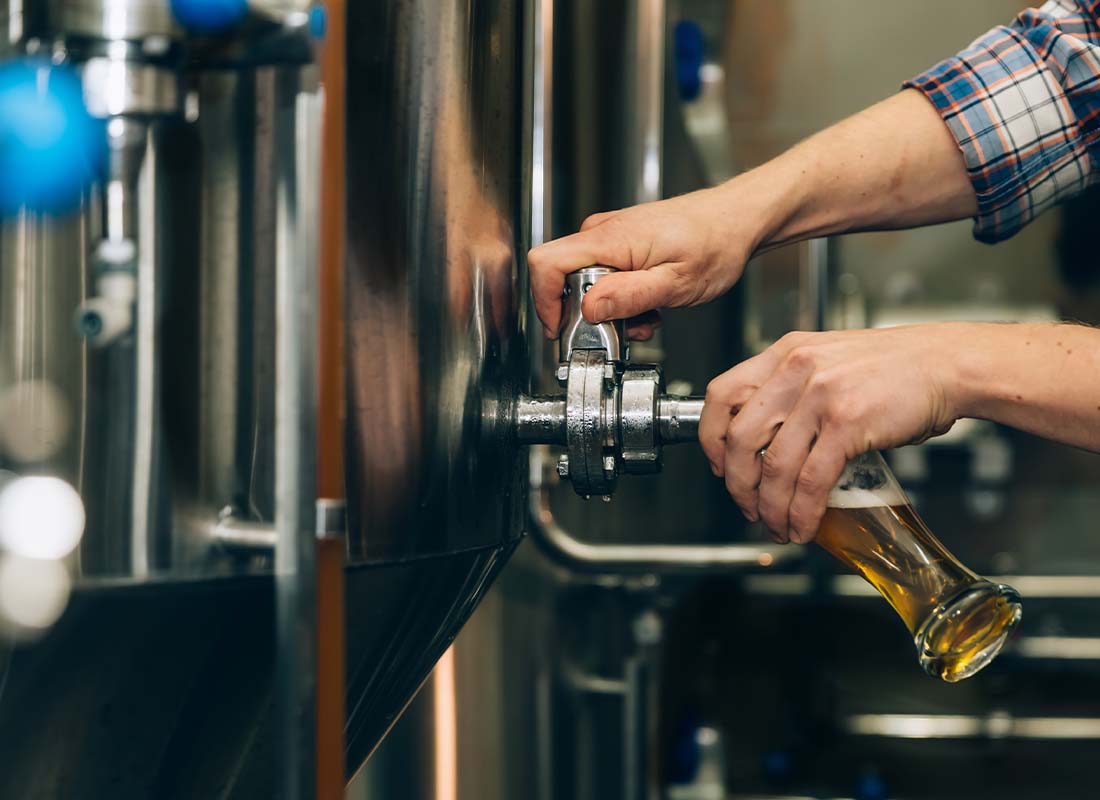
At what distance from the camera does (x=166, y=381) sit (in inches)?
14.1

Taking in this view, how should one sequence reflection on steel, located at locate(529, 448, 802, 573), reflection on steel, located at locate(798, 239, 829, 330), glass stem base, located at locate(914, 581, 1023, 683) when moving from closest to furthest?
1. glass stem base, located at locate(914, 581, 1023, 683)
2. reflection on steel, located at locate(529, 448, 802, 573)
3. reflection on steel, located at locate(798, 239, 829, 330)

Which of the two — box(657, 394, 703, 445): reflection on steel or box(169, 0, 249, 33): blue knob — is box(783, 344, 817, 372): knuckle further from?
box(169, 0, 249, 33): blue knob

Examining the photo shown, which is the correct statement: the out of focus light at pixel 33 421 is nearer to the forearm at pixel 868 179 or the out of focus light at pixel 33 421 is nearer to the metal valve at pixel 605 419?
the metal valve at pixel 605 419

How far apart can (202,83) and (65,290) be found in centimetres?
8

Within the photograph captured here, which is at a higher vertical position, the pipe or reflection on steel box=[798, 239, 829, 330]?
reflection on steel box=[798, 239, 829, 330]

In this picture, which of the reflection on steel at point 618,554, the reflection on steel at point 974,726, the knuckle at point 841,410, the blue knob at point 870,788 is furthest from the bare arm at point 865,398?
the reflection on steel at point 974,726

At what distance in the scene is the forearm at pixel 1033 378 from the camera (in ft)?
1.66

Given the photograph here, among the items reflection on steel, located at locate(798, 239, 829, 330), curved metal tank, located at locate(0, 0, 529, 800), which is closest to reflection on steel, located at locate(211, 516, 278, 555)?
curved metal tank, located at locate(0, 0, 529, 800)

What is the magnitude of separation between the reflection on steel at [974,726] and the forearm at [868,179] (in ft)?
3.96

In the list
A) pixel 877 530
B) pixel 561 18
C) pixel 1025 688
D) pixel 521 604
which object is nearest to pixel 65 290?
pixel 877 530

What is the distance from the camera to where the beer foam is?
0.48 m

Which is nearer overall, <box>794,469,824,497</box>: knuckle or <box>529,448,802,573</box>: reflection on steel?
<box>794,469,824,497</box>: knuckle

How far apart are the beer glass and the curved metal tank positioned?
145 millimetres

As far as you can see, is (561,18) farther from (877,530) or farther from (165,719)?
(165,719)
